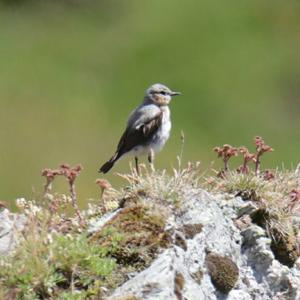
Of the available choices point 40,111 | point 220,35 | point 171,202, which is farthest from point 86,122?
point 171,202

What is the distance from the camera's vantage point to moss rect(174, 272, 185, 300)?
8.64 metres

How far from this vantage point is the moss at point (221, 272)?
9438mm

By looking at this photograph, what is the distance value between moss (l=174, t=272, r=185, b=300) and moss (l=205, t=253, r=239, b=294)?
62 cm

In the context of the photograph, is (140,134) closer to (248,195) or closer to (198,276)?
(248,195)

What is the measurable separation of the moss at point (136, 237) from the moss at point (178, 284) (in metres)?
0.34

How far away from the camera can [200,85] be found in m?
38.4

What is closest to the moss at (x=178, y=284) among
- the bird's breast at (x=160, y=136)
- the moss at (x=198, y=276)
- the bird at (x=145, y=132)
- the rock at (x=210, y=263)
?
the rock at (x=210, y=263)

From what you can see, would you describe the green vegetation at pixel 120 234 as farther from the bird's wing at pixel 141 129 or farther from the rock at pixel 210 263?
the bird's wing at pixel 141 129

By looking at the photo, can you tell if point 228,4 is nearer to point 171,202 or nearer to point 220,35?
point 220,35

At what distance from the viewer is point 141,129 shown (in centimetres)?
1472

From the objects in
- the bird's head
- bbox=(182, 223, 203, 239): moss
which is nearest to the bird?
the bird's head

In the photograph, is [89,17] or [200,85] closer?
[200,85]

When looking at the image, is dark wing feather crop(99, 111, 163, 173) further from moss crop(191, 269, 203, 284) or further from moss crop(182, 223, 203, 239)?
moss crop(191, 269, 203, 284)

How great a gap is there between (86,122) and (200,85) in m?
4.71
